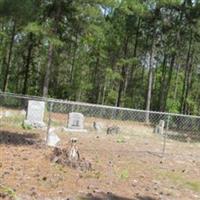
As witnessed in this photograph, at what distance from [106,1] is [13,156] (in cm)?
1570

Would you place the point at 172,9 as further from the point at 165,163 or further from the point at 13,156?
the point at 13,156

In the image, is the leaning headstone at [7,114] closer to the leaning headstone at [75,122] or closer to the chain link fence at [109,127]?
the chain link fence at [109,127]

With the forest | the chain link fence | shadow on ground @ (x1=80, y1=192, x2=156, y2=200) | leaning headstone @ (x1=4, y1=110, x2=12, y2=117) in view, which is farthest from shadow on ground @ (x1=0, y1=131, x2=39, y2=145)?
shadow on ground @ (x1=80, y1=192, x2=156, y2=200)

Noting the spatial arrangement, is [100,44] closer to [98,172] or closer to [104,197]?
[98,172]

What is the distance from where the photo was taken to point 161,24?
33812 mm

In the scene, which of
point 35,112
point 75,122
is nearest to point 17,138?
point 35,112

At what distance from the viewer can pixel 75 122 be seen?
18.5 m

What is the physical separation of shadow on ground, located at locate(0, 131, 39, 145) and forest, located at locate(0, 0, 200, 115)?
3.26 metres

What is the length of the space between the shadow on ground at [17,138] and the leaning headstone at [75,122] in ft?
11.0

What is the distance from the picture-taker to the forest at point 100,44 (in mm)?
26219

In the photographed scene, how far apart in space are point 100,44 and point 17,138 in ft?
84.9

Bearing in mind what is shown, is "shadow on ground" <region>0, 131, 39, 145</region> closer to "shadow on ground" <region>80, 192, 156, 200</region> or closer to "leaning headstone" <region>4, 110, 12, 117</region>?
"leaning headstone" <region>4, 110, 12, 117</region>

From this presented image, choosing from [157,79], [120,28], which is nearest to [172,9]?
[120,28]

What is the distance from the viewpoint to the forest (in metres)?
26.2
